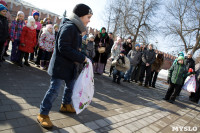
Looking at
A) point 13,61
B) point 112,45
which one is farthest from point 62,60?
point 112,45

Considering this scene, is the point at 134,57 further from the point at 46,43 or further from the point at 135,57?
the point at 46,43

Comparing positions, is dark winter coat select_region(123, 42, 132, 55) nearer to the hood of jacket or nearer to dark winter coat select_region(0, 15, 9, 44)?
dark winter coat select_region(0, 15, 9, 44)

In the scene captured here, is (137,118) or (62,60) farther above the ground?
(62,60)

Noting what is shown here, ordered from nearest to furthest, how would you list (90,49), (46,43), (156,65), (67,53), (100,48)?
(67,53)
(46,43)
(90,49)
(100,48)
(156,65)

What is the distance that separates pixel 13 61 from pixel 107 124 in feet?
16.2

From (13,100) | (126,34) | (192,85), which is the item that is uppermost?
(126,34)

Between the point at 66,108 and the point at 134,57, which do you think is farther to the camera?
the point at 134,57

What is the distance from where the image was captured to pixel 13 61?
6.12m

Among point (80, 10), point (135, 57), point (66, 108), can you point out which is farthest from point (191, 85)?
point (80, 10)

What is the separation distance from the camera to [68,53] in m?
2.34

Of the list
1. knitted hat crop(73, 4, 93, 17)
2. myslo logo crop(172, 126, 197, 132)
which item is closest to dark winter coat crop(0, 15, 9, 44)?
knitted hat crop(73, 4, 93, 17)

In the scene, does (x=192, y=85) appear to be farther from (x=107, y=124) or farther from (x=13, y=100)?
(x=13, y=100)

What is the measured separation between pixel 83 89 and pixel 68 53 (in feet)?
2.20

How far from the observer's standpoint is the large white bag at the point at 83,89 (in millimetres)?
2578
